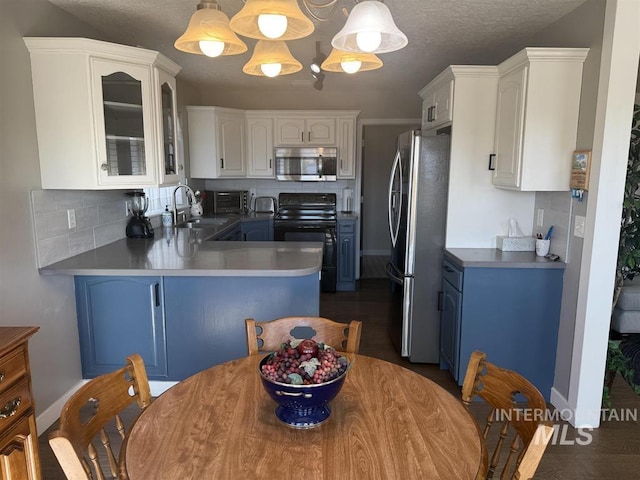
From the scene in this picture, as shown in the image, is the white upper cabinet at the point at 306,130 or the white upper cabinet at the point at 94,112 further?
the white upper cabinet at the point at 306,130

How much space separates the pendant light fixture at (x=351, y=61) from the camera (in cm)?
175

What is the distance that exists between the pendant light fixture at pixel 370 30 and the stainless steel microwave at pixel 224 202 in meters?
4.16

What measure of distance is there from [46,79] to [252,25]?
5.07 feet

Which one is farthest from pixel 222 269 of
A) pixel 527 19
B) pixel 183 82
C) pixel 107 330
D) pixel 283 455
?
pixel 183 82

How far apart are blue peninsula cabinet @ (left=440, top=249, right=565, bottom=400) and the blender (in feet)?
7.60

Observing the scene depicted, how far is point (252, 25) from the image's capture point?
145 centimetres

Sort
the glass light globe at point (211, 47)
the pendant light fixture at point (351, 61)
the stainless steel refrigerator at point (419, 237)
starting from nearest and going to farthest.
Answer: the glass light globe at point (211, 47)
the pendant light fixture at point (351, 61)
the stainless steel refrigerator at point (419, 237)

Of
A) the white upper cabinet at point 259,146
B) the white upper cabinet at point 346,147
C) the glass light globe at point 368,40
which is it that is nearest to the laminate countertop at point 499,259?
the glass light globe at point 368,40

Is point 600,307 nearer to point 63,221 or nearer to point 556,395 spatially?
point 556,395

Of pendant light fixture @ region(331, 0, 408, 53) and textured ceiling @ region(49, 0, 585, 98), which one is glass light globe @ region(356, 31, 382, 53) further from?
textured ceiling @ region(49, 0, 585, 98)

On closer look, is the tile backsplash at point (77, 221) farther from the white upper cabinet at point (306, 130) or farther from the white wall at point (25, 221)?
the white upper cabinet at point (306, 130)

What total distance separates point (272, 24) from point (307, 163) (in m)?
3.88

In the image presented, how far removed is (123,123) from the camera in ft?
8.60

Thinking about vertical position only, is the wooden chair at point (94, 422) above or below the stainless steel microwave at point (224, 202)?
below
